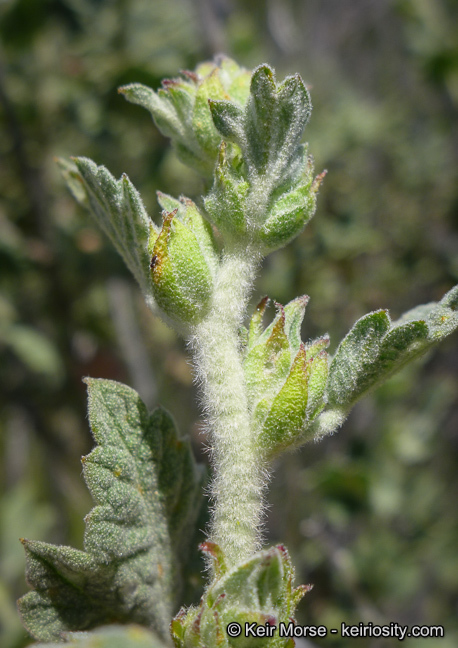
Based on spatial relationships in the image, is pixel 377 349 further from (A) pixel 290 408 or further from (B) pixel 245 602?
(B) pixel 245 602

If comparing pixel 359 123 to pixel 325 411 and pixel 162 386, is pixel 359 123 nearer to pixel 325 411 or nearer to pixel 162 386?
pixel 162 386

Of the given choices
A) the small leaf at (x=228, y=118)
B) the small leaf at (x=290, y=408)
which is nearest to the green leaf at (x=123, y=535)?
the small leaf at (x=290, y=408)

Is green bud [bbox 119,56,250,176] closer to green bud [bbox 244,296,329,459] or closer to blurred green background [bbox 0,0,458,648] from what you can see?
green bud [bbox 244,296,329,459]

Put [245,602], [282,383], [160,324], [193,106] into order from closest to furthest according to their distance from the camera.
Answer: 1. [245,602]
2. [282,383]
3. [193,106]
4. [160,324]

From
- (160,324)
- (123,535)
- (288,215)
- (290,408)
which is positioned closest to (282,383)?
(290,408)

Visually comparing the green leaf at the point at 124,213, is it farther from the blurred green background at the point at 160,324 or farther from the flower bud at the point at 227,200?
the blurred green background at the point at 160,324

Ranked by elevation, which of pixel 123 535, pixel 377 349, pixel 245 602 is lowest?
pixel 245 602
